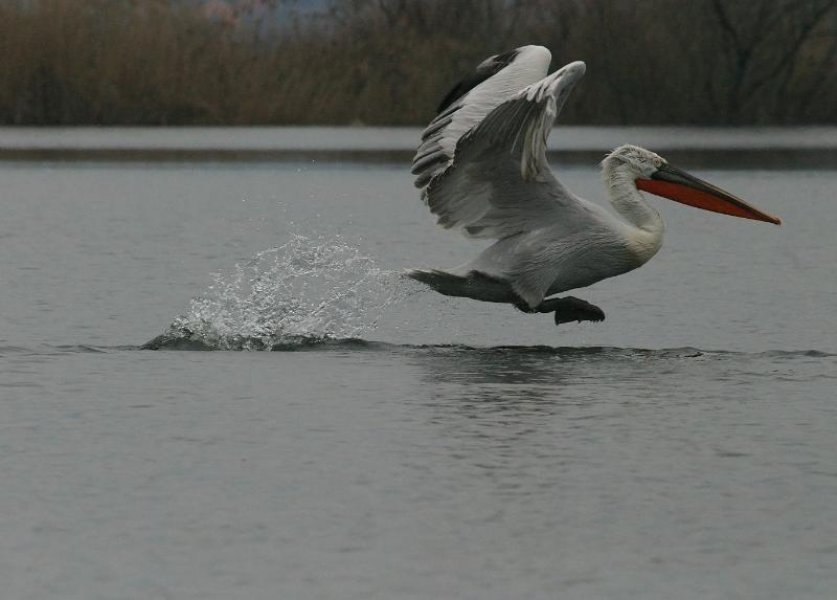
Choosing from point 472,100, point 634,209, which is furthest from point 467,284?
point 472,100

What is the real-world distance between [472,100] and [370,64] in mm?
16872

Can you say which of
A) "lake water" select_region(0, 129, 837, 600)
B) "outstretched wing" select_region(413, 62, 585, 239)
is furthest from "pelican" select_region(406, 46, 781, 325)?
"lake water" select_region(0, 129, 837, 600)

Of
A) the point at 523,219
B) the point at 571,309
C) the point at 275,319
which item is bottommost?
the point at 275,319

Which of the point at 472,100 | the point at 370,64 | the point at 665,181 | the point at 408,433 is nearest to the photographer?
the point at 408,433

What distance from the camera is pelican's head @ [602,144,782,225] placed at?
8594mm

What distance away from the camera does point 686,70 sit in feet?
81.9

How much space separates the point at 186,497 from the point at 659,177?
12.9 ft

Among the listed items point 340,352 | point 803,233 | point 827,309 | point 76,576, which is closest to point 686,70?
point 803,233

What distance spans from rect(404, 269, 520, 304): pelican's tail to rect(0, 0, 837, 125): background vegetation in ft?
53.2

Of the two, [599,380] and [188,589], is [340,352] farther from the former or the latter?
[188,589]

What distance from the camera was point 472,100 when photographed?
8.64 metres

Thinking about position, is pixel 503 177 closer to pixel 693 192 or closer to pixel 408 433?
pixel 693 192

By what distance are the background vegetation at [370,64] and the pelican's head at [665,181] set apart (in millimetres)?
15422

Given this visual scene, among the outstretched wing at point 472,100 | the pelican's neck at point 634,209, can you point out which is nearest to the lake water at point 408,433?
the pelican's neck at point 634,209
